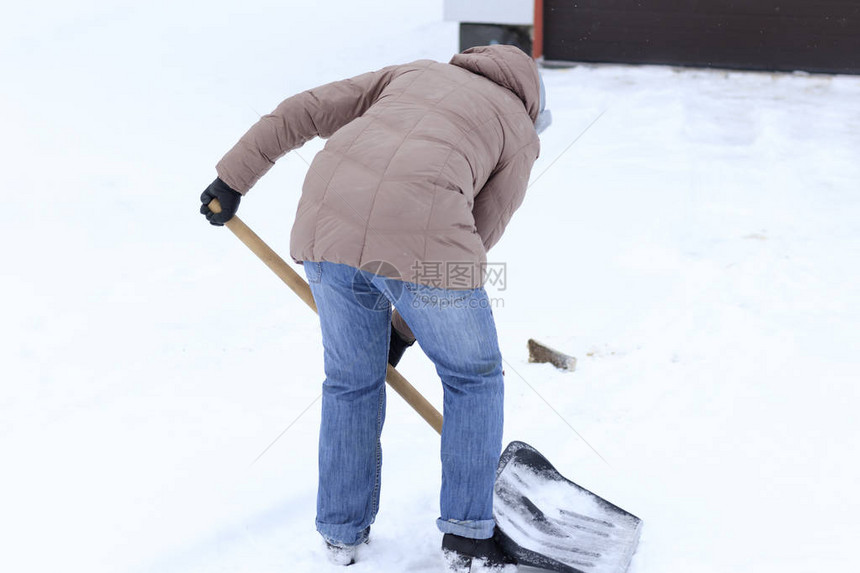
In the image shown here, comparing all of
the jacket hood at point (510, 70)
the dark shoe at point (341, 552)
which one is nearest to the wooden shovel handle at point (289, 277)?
the dark shoe at point (341, 552)

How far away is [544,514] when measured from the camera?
7.28 ft

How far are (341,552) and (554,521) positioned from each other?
56cm

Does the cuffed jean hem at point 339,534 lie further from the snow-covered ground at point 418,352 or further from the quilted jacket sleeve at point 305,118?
the quilted jacket sleeve at point 305,118

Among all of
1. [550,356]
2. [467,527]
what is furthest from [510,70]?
[550,356]

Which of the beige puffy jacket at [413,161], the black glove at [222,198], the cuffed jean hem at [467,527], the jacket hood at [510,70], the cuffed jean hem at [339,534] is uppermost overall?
the jacket hood at [510,70]

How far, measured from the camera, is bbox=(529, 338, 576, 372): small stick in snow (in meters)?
2.95

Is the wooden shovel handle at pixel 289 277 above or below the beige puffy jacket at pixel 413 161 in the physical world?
below

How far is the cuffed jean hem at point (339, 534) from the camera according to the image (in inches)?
80.3

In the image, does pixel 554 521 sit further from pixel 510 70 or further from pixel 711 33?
pixel 711 33

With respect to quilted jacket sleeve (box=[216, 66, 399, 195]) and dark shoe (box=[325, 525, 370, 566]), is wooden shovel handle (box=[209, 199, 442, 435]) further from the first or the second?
dark shoe (box=[325, 525, 370, 566])

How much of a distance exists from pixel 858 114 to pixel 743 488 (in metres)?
4.15

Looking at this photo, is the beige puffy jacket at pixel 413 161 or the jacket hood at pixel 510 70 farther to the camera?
the jacket hood at pixel 510 70

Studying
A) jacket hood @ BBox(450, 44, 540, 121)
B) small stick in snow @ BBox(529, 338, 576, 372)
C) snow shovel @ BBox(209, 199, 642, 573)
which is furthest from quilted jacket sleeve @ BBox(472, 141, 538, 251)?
small stick in snow @ BBox(529, 338, 576, 372)

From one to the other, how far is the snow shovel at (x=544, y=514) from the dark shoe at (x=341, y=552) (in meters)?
0.35
